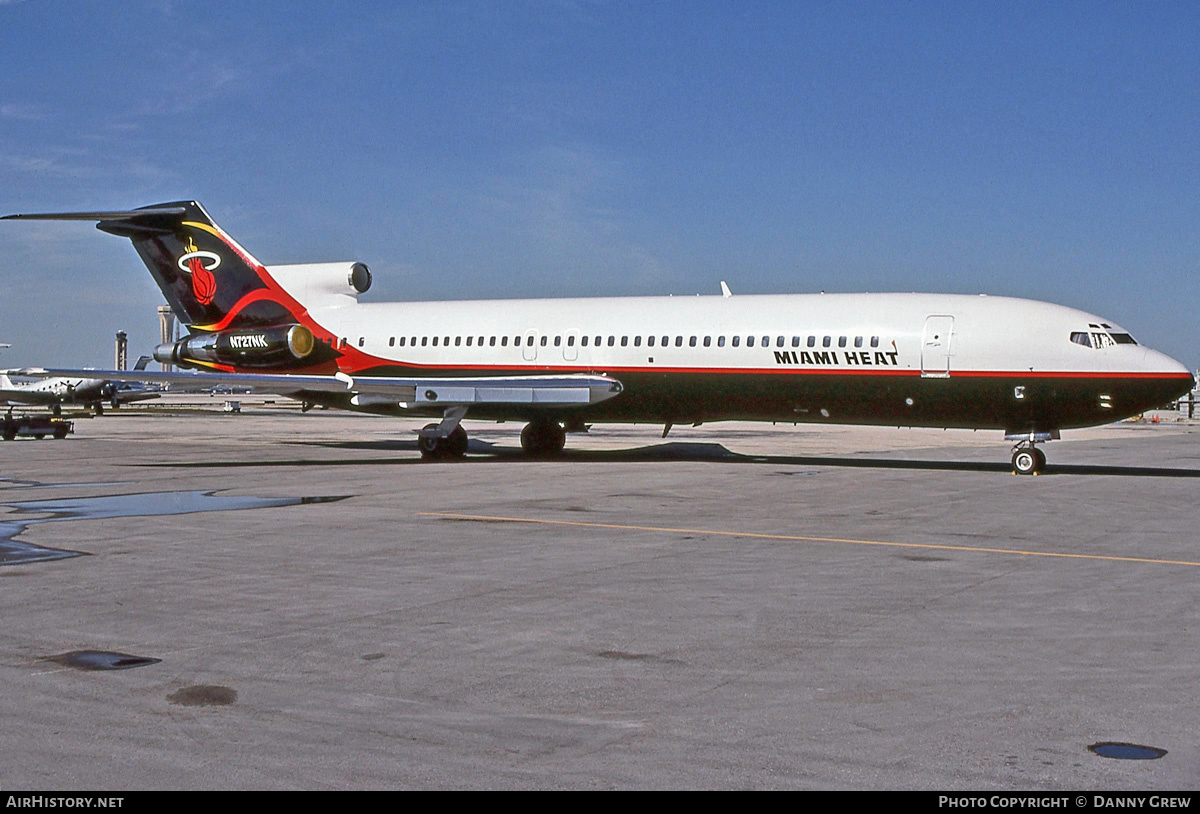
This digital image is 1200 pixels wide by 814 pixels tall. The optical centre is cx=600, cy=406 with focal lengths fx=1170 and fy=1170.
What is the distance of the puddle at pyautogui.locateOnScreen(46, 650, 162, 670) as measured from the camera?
7484 millimetres

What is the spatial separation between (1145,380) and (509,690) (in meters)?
19.3

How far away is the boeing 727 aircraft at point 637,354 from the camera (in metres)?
23.5

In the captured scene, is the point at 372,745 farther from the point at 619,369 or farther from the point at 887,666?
the point at 619,369

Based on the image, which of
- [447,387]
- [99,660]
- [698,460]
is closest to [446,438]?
[447,387]

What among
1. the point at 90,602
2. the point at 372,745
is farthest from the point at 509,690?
the point at 90,602

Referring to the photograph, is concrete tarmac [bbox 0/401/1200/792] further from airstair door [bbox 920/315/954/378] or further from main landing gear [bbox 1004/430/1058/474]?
airstair door [bbox 920/315/954/378]

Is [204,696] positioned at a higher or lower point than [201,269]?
lower

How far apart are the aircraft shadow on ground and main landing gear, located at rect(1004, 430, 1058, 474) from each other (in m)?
1.06

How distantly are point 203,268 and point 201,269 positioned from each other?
88 mm

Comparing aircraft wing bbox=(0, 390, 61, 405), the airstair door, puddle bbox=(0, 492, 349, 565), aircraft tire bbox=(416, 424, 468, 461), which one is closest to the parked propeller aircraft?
aircraft wing bbox=(0, 390, 61, 405)

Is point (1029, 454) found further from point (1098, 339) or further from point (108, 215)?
point (108, 215)

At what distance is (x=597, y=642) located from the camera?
835 centimetres

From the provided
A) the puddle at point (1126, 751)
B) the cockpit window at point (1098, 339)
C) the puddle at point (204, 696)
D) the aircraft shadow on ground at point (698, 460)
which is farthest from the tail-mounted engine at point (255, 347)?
the puddle at point (1126, 751)

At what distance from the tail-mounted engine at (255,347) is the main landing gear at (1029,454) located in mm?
18323
